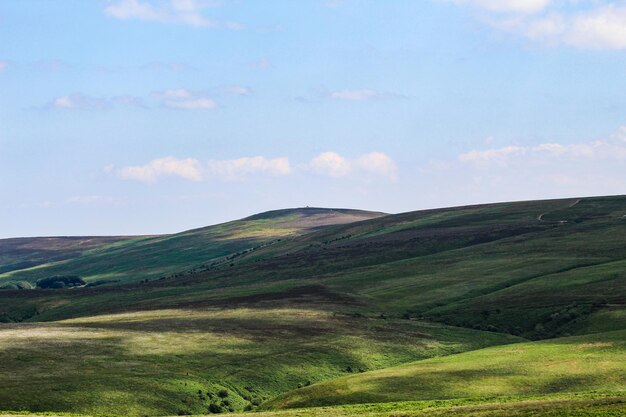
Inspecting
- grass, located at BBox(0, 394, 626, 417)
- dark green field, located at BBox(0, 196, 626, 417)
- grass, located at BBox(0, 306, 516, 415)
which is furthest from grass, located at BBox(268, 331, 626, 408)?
grass, located at BBox(0, 394, 626, 417)

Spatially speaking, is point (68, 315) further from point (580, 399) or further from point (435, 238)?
point (580, 399)

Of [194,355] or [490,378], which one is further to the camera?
[194,355]

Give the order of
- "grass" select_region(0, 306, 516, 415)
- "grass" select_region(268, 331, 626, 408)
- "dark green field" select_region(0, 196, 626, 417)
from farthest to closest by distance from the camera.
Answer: "grass" select_region(0, 306, 516, 415), "grass" select_region(268, 331, 626, 408), "dark green field" select_region(0, 196, 626, 417)

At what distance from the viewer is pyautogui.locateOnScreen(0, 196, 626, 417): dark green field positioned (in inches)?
2963

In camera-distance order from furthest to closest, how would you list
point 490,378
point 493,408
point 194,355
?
point 194,355 → point 490,378 → point 493,408

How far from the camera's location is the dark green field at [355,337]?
75.2 meters

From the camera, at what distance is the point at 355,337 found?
351ft

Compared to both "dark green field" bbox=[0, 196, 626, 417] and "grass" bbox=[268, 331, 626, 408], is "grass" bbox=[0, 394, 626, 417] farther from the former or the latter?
"grass" bbox=[268, 331, 626, 408]

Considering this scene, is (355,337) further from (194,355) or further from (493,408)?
(493,408)

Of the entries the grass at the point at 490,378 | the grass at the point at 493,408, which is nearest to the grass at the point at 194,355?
the grass at the point at 490,378

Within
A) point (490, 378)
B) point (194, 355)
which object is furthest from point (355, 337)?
point (490, 378)

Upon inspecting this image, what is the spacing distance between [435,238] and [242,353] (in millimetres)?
103982

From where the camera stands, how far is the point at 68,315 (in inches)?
5851

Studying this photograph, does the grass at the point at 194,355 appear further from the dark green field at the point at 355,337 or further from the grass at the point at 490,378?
the grass at the point at 490,378
